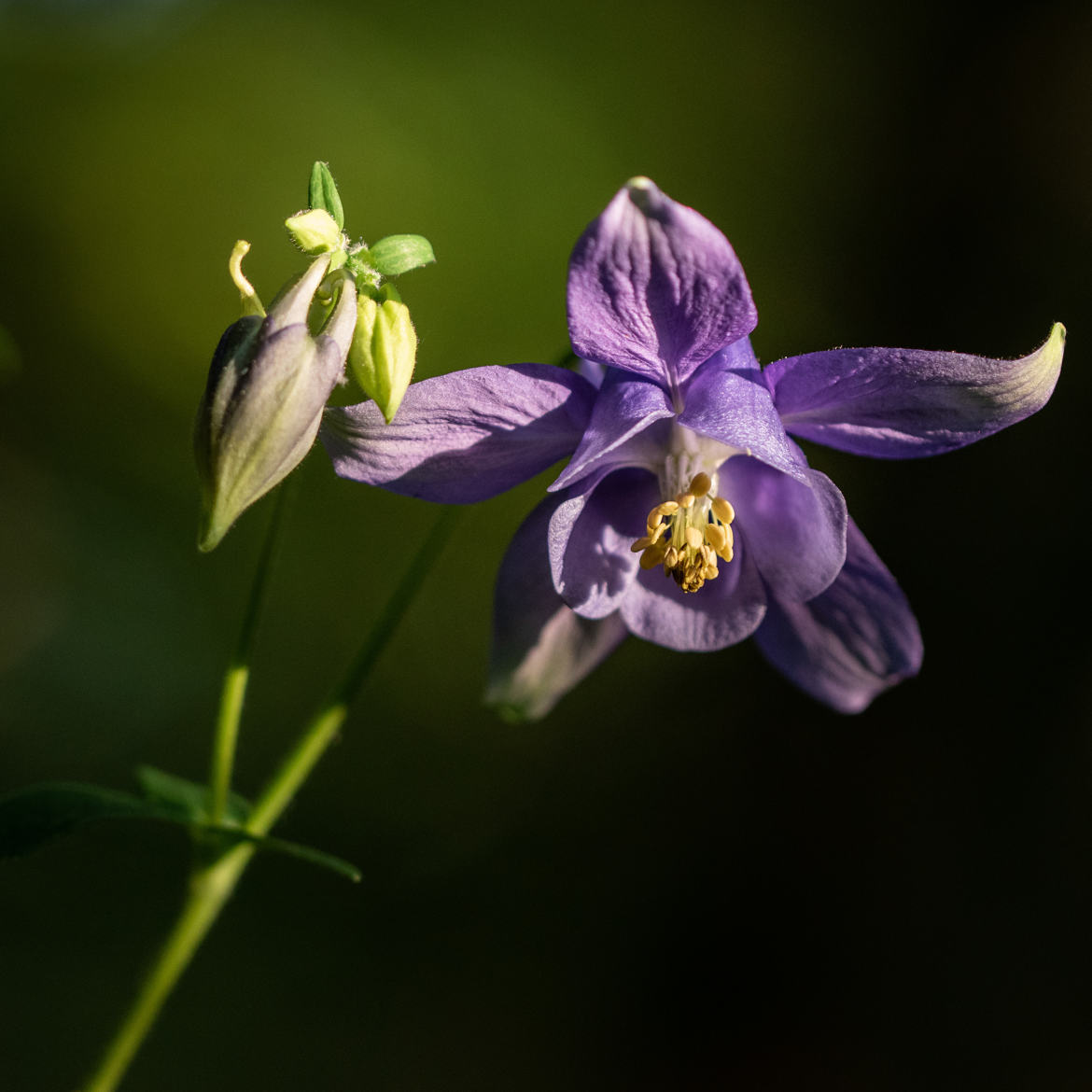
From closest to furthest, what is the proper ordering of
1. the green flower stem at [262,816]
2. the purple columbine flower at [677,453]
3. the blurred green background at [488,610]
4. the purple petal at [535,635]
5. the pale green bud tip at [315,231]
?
the pale green bud tip at [315,231]
the purple columbine flower at [677,453]
the green flower stem at [262,816]
the purple petal at [535,635]
the blurred green background at [488,610]

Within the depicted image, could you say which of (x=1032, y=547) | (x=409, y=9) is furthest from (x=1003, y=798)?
(x=409, y=9)

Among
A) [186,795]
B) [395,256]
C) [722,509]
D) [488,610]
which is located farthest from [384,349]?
[488,610]

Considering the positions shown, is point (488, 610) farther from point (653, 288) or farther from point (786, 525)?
point (653, 288)

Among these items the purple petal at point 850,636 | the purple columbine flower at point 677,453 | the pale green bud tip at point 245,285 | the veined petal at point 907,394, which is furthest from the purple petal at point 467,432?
the purple petal at point 850,636

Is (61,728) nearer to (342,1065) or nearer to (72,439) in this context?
(72,439)

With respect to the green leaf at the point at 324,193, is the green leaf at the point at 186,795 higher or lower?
lower

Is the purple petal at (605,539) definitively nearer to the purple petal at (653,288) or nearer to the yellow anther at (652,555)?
the yellow anther at (652,555)

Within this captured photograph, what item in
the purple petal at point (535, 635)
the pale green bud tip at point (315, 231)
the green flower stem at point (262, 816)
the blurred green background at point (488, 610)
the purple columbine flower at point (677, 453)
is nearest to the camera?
the pale green bud tip at point (315, 231)
